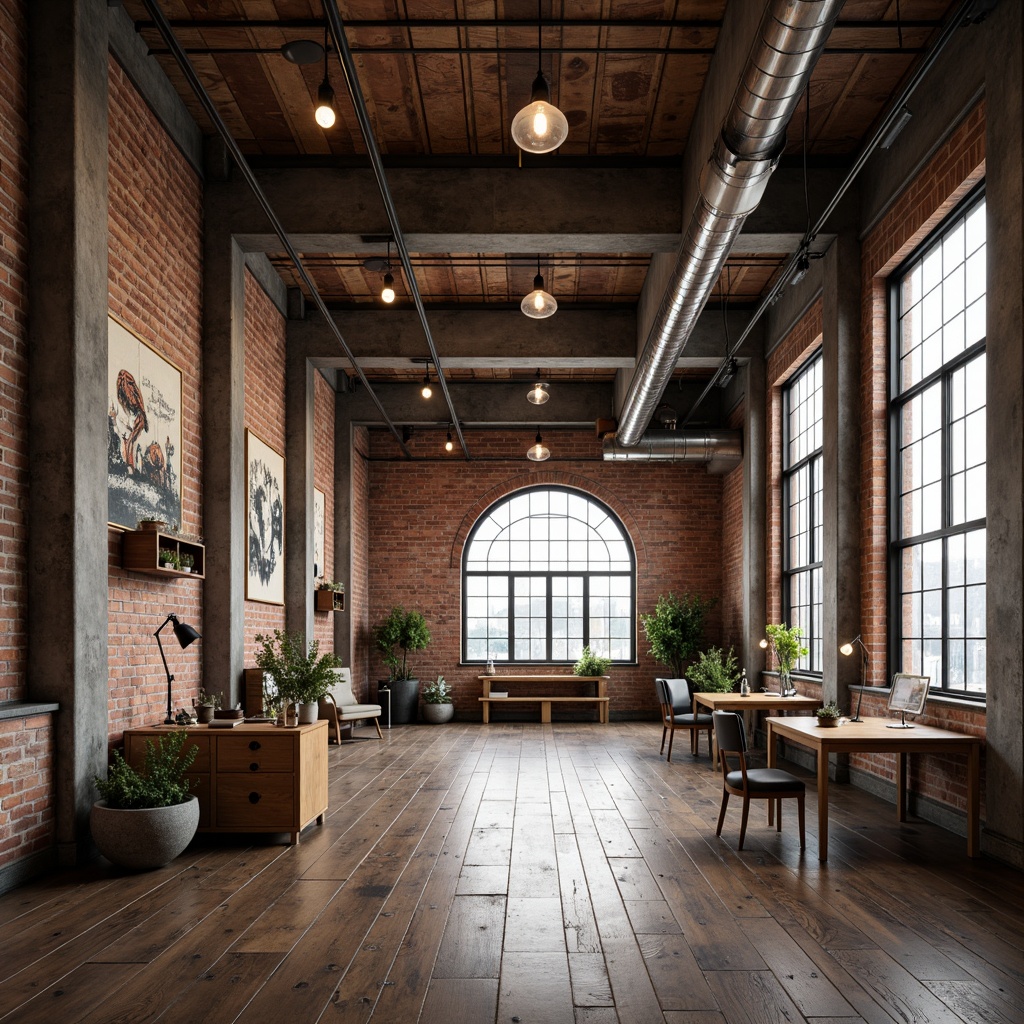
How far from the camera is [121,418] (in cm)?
614

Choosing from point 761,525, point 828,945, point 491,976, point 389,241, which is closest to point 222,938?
point 491,976

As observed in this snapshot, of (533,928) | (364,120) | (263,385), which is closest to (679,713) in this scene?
(263,385)

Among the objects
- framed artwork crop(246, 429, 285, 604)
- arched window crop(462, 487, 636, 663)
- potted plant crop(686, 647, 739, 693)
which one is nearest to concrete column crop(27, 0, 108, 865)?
framed artwork crop(246, 429, 285, 604)

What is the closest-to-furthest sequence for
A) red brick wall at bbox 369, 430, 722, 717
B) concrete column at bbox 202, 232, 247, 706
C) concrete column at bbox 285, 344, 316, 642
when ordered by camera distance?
concrete column at bbox 202, 232, 247, 706 → concrete column at bbox 285, 344, 316, 642 → red brick wall at bbox 369, 430, 722, 717

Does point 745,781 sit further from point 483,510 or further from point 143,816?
point 483,510

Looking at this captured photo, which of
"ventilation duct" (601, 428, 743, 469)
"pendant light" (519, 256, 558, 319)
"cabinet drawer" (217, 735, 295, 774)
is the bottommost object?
"cabinet drawer" (217, 735, 295, 774)

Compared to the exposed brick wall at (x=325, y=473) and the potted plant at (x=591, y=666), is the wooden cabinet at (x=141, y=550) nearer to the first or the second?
the exposed brick wall at (x=325, y=473)

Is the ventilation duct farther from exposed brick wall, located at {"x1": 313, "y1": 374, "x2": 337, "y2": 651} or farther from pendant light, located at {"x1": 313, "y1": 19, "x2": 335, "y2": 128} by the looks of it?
pendant light, located at {"x1": 313, "y1": 19, "x2": 335, "y2": 128}

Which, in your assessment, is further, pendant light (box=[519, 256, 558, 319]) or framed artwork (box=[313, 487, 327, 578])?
framed artwork (box=[313, 487, 327, 578])

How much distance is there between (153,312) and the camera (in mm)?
6742

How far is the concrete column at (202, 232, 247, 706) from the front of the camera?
7668 millimetres

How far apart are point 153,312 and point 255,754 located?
3.07 metres

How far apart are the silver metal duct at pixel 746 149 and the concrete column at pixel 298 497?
12.7ft

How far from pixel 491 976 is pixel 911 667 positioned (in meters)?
5.01
